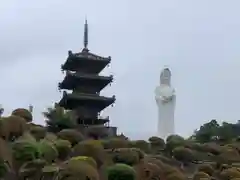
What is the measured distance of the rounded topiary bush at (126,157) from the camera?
52.9ft

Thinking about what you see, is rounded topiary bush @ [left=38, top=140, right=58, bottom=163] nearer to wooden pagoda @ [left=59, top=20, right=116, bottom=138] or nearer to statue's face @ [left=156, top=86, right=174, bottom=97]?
wooden pagoda @ [left=59, top=20, right=116, bottom=138]

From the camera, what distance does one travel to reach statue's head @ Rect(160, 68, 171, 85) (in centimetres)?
3591

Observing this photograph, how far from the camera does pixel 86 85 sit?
113 feet

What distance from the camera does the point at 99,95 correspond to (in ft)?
112

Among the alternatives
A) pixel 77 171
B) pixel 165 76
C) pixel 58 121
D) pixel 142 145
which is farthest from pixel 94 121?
pixel 77 171

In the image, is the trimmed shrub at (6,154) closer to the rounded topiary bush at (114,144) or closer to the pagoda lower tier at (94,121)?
the rounded topiary bush at (114,144)

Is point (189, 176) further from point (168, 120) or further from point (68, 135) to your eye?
point (168, 120)

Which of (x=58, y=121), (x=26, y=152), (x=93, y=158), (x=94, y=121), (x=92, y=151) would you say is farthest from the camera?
(x=94, y=121)

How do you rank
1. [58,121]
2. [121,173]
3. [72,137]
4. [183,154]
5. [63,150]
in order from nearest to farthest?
[121,173]
[63,150]
[72,137]
[183,154]
[58,121]

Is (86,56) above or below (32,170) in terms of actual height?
above

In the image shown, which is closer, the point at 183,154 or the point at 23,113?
the point at 23,113

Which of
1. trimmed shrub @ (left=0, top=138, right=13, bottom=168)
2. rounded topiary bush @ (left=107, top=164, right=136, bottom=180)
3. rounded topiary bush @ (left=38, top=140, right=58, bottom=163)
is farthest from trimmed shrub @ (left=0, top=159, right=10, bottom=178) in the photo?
rounded topiary bush @ (left=107, top=164, right=136, bottom=180)

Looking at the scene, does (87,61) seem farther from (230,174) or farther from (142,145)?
(230,174)

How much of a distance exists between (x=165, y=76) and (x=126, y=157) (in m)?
20.1
